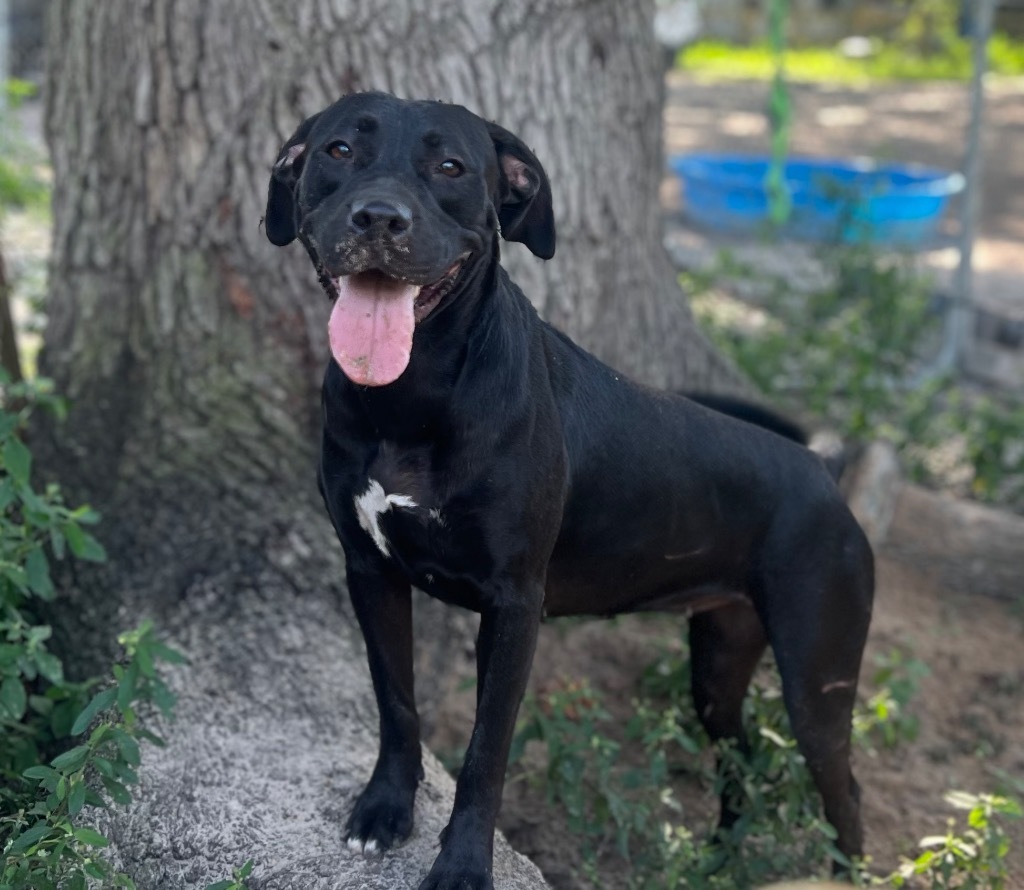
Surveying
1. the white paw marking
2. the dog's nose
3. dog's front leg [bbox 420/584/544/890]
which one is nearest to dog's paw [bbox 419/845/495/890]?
dog's front leg [bbox 420/584/544/890]

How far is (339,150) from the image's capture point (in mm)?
2838

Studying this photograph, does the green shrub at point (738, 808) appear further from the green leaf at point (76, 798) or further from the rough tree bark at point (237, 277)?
the green leaf at point (76, 798)

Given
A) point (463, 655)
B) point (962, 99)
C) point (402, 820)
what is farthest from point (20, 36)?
point (402, 820)

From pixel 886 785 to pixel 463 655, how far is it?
53.7 inches

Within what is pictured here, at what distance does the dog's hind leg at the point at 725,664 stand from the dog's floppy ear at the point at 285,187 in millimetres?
1493

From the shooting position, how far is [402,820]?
123 inches

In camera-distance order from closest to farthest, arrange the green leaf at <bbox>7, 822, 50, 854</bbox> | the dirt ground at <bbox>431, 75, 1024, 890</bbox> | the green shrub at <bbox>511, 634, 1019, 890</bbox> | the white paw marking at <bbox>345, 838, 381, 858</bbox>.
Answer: the green leaf at <bbox>7, 822, 50, 854</bbox> → the white paw marking at <bbox>345, 838, 381, 858</bbox> → the green shrub at <bbox>511, 634, 1019, 890</bbox> → the dirt ground at <bbox>431, 75, 1024, 890</bbox>

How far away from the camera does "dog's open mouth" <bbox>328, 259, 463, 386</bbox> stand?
2684 mm

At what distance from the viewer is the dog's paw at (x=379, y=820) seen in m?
3.08

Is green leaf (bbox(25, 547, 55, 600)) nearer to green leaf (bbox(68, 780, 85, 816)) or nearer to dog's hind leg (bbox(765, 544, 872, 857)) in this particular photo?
green leaf (bbox(68, 780, 85, 816))

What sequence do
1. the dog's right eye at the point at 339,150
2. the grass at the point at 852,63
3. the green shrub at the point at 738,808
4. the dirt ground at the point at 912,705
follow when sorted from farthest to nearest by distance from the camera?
1. the grass at the point at 852,63
2. the dirt ground at the point at 912,705
3. the green shrub at the point at 738,808
4. the dog's right eye at the point at 339,150

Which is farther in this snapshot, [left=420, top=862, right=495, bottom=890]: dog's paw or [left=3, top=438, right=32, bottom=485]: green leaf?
[left=3, top=438, right=32, bottom=485]: green leaf

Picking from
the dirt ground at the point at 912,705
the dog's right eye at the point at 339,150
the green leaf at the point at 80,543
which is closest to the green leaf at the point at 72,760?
the green leaf at the point at 80,543

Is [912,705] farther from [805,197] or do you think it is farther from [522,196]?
[805,197]
